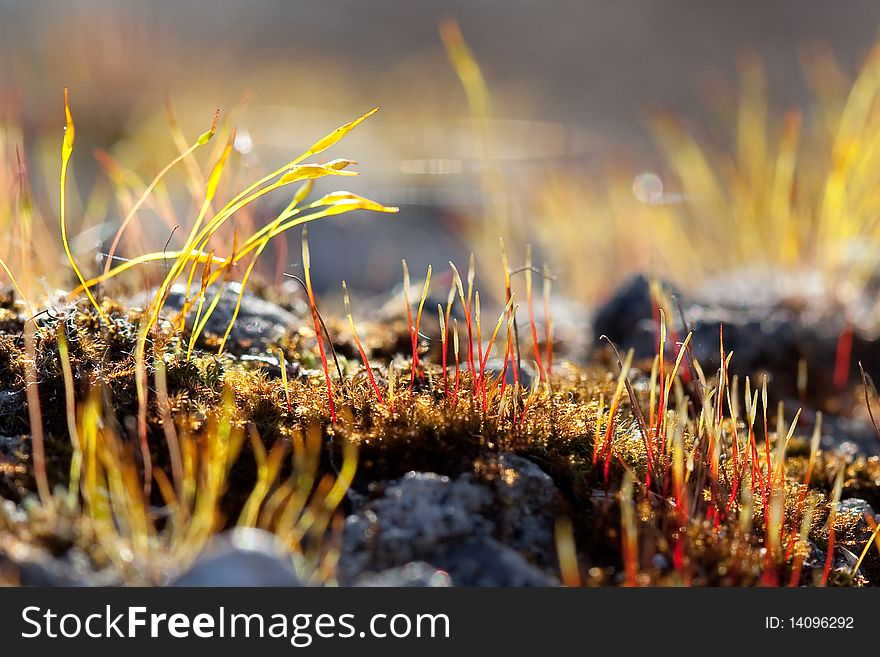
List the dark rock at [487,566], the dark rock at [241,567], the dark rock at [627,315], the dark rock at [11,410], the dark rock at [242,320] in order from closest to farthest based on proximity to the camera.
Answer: the dark rock at [241,567] < the dark rock at [487,566] < the dark rock at [11,410] < the dark rock at [242,320] < the dark rock at [627,315]

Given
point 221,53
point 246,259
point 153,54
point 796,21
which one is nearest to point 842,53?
point 796,21

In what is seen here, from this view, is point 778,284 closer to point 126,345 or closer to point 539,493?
point 539,493

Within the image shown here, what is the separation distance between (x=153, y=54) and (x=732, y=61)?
9.51 meters

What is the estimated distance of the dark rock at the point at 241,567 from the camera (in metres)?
1.22

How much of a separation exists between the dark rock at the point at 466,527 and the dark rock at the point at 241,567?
0.24m

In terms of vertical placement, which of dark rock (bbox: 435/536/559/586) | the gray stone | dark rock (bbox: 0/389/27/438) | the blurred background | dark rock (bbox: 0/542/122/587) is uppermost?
the blurred background

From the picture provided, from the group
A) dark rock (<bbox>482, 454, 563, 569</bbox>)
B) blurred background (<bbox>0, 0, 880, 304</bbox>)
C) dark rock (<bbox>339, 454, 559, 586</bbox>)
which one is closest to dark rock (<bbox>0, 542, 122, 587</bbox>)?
dark rock (<bbox>339, 454, 559, 586</bbox>)

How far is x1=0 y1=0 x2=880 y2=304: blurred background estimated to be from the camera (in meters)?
5.77

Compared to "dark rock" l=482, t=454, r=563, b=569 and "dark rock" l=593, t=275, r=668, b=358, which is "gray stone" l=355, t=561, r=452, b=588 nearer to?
"dark rock" l=482, t=454, r=563, b=569

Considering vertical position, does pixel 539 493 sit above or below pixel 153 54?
below

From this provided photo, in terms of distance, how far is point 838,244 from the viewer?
3.51 m

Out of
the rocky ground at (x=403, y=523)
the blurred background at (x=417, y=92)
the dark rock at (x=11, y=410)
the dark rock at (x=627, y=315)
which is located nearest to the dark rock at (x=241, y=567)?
the rocky ground at (x=403, y=523)

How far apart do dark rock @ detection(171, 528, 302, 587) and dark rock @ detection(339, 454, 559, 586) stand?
238 millimetres

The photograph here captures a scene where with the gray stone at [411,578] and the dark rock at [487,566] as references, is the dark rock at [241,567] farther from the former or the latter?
the dark rock at [487,566]
